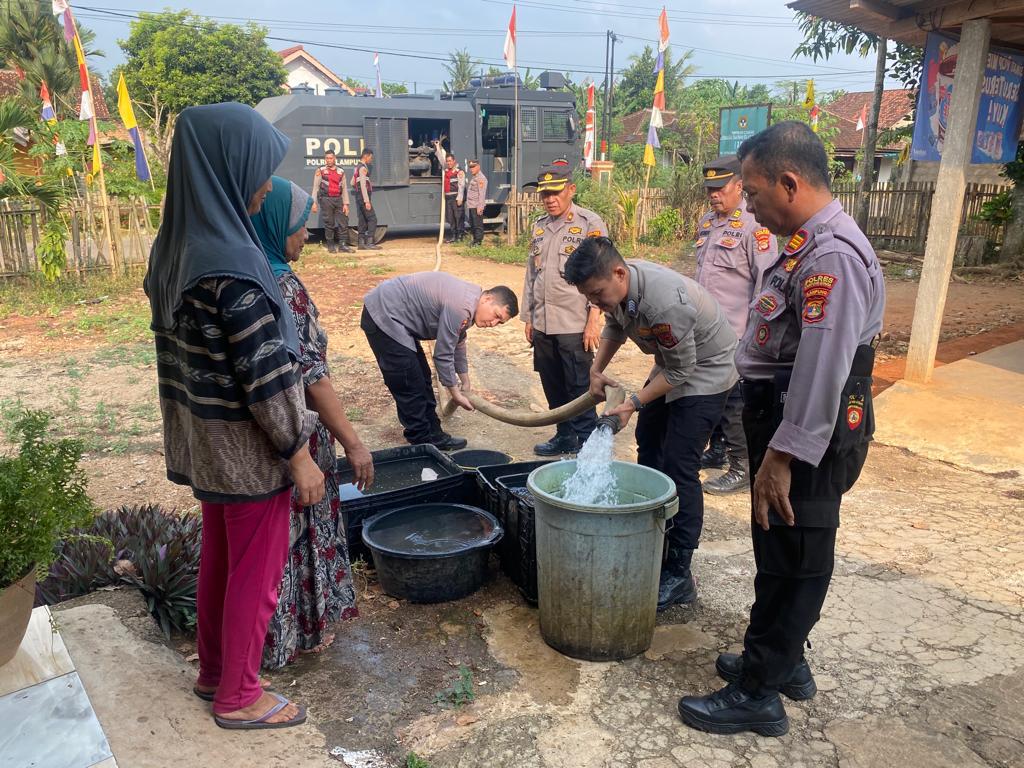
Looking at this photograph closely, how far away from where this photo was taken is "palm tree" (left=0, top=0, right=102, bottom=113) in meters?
21.6

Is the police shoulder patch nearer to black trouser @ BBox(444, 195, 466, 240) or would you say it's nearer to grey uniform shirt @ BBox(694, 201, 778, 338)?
grey uniform shirt @ BBox(694, 201, 778, 338)

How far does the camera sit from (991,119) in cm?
561

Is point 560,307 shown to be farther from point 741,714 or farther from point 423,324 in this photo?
point 741,714

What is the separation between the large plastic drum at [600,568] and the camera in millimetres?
2627

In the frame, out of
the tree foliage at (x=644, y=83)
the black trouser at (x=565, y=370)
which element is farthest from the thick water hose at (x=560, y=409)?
the tree foliage at (x=644, y=83)

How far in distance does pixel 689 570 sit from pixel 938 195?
3959 mm

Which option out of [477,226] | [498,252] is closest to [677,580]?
[498,252]

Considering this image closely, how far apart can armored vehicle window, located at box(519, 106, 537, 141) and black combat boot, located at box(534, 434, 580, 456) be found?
1284 centimetres

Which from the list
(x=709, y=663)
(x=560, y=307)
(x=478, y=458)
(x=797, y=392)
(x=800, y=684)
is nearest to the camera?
(x=797, y=392)

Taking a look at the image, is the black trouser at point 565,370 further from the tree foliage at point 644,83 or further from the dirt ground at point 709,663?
the tree foliage at point 644,83

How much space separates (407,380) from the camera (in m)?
4.65

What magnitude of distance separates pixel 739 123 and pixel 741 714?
29.1 feet

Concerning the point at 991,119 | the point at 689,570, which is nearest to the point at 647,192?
the point at 991,119

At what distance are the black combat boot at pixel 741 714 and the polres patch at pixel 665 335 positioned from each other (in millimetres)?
1268
